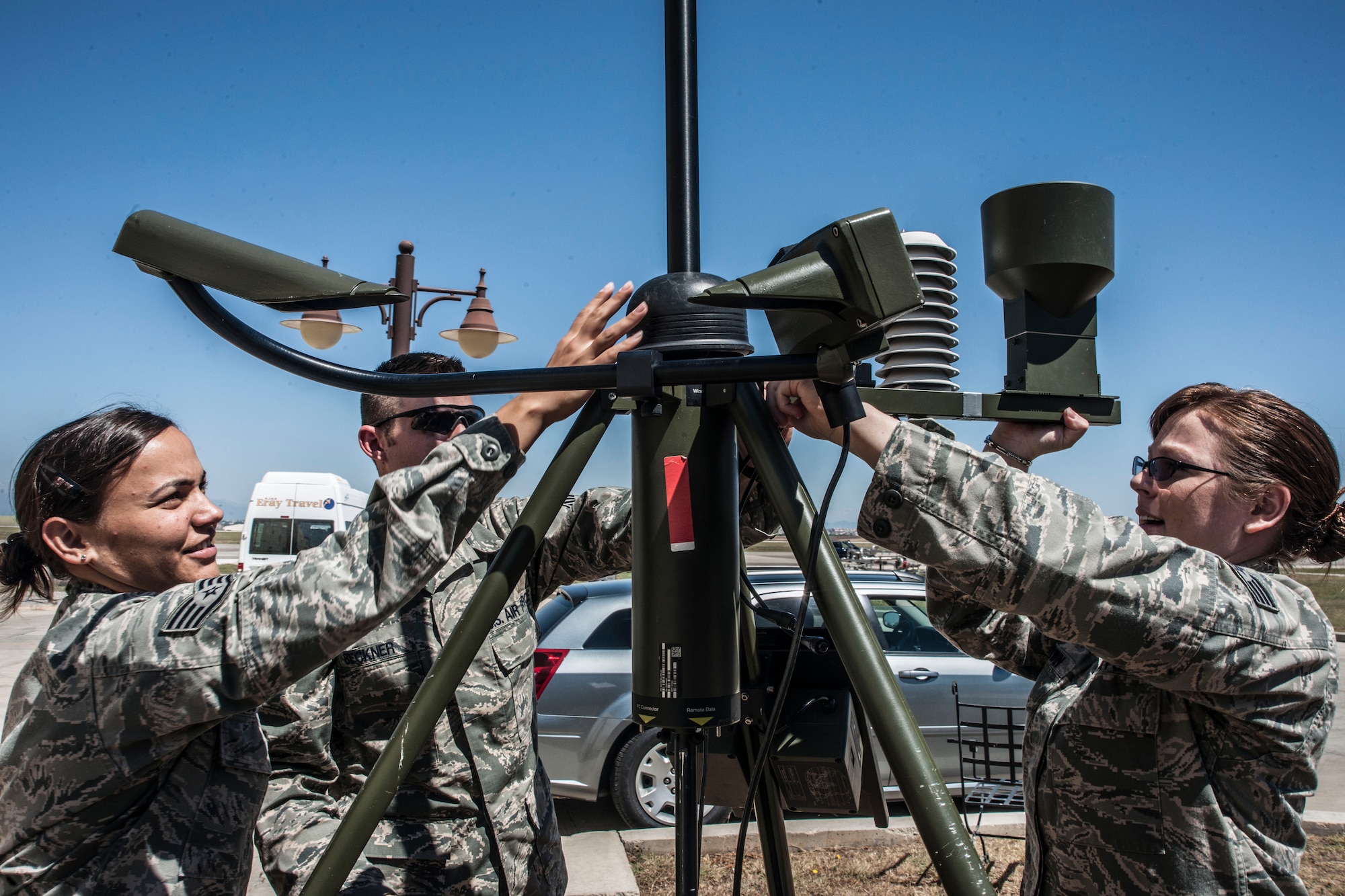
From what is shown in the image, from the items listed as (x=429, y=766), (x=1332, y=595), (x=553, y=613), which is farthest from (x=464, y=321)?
(x=1332, y=595)

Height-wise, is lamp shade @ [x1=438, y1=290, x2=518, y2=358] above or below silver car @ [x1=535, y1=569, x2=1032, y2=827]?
above

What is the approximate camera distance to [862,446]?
1.56 m

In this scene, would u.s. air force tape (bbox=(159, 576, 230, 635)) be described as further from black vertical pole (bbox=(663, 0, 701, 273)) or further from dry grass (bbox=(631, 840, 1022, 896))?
dry grass (bbox=(631, 840, 1022, 896))

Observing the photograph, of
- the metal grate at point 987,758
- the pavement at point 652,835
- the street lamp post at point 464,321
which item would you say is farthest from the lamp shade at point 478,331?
the metal grate at point 987,758

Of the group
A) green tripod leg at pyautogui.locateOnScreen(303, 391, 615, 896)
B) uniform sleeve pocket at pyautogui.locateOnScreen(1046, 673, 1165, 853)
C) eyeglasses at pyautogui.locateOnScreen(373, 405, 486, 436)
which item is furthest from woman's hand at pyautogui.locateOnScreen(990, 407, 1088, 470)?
eyeglasses at pyautogui.locateOnScreen(373, 405, 486, 436)

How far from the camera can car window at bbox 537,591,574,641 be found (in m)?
5.54

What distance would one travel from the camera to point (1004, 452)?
5.81ft

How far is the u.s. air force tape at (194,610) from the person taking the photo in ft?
4.82

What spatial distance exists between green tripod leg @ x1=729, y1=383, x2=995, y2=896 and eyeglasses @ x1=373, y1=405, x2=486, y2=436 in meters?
1.12

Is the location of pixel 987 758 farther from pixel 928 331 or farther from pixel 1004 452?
pixel 928 331

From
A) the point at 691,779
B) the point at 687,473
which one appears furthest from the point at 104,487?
the point at 691,779

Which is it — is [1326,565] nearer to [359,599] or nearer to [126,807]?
[359,599]

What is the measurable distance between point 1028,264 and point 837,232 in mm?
539

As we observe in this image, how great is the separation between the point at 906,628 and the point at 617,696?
6.77ft
